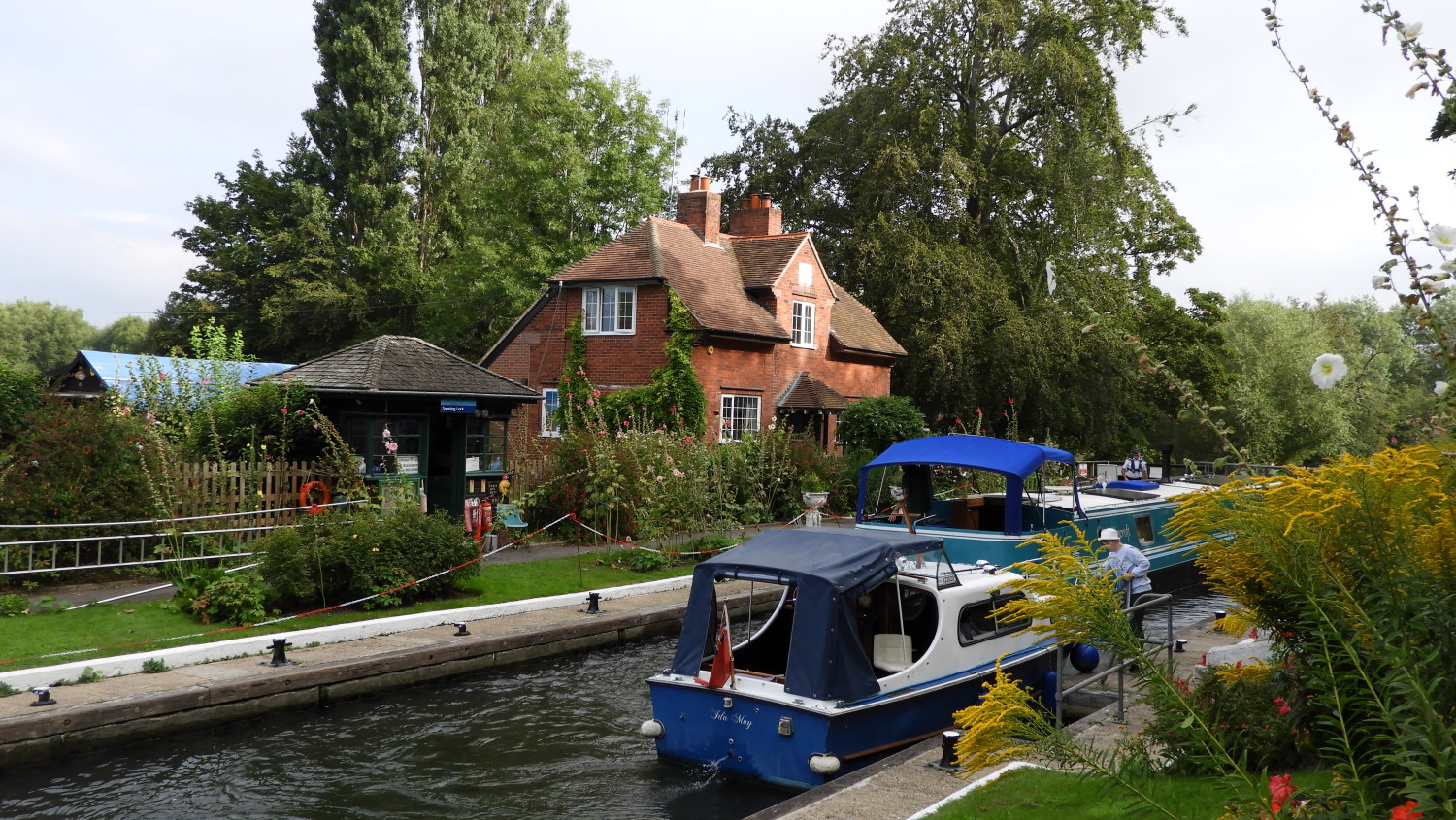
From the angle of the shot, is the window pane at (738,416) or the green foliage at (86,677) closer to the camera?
the green foliage at (86,677)

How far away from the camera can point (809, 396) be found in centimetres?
3372

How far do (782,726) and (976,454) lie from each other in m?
8.06

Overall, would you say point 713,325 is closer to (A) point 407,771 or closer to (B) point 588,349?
(B) point 588,349

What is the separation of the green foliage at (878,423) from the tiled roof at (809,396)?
1.86 metres

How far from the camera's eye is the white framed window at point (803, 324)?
113 feet

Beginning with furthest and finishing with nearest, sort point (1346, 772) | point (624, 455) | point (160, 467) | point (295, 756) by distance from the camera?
point (624, 455) < point (160, 467) < point (295, 756) < point (1346, 772)

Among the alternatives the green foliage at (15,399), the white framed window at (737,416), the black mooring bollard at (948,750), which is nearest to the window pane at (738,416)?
the white framed window at (737,416)

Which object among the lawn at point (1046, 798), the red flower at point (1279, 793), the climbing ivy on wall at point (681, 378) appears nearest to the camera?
the red flower at point (1279, 793)

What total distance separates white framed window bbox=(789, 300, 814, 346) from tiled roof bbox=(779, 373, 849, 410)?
1113mm

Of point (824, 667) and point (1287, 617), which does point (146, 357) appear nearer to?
point (824, 667)

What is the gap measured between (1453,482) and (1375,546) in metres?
0.52

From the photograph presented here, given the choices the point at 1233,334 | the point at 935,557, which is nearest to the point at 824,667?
the point at 935,557

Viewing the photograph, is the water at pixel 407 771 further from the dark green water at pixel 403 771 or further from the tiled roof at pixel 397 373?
the tiled roof at pixel 397 373

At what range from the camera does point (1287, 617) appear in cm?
570
